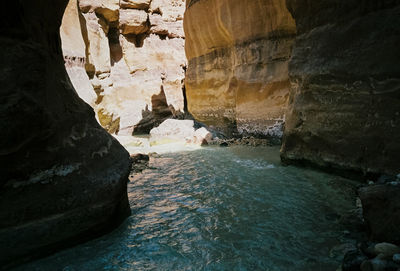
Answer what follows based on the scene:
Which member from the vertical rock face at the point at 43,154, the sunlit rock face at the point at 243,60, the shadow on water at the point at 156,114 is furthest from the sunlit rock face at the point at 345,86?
the shadow on water at the point at 156,114

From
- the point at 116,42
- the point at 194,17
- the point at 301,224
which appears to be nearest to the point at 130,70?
the point at 116,42

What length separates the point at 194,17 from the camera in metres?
12.6

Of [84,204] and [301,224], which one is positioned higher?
[84,204]

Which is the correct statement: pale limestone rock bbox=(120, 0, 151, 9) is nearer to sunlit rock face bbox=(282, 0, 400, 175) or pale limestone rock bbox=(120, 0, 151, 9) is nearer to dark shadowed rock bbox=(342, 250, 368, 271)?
sunlit rock face bbox=(282, 0, 400, 175)

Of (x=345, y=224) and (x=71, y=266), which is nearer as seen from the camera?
(x=71, y=266)

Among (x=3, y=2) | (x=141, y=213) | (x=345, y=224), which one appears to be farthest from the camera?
(x=141, y=213)

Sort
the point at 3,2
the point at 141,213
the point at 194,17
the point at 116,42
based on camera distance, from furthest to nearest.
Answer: the point at 116,42, the point at 194,17, the point at 141,213, the point at 3,2

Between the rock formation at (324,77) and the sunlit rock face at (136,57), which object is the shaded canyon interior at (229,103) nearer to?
the rock formation at (324,77)

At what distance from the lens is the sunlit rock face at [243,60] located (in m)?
9.27

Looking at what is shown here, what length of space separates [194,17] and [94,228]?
11543 mm

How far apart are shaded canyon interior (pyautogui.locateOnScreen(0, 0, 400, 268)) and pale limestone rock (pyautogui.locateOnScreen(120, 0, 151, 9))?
7.30 m

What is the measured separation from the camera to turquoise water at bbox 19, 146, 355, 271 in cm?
283

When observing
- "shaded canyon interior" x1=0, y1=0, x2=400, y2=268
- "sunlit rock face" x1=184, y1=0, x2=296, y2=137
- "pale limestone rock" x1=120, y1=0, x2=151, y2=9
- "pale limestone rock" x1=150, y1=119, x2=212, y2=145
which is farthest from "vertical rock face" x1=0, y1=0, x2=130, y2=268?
"pale limestone rock" x1=120, y1=0, x2=151, y2=9

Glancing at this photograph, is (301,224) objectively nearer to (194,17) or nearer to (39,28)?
(39,28)
